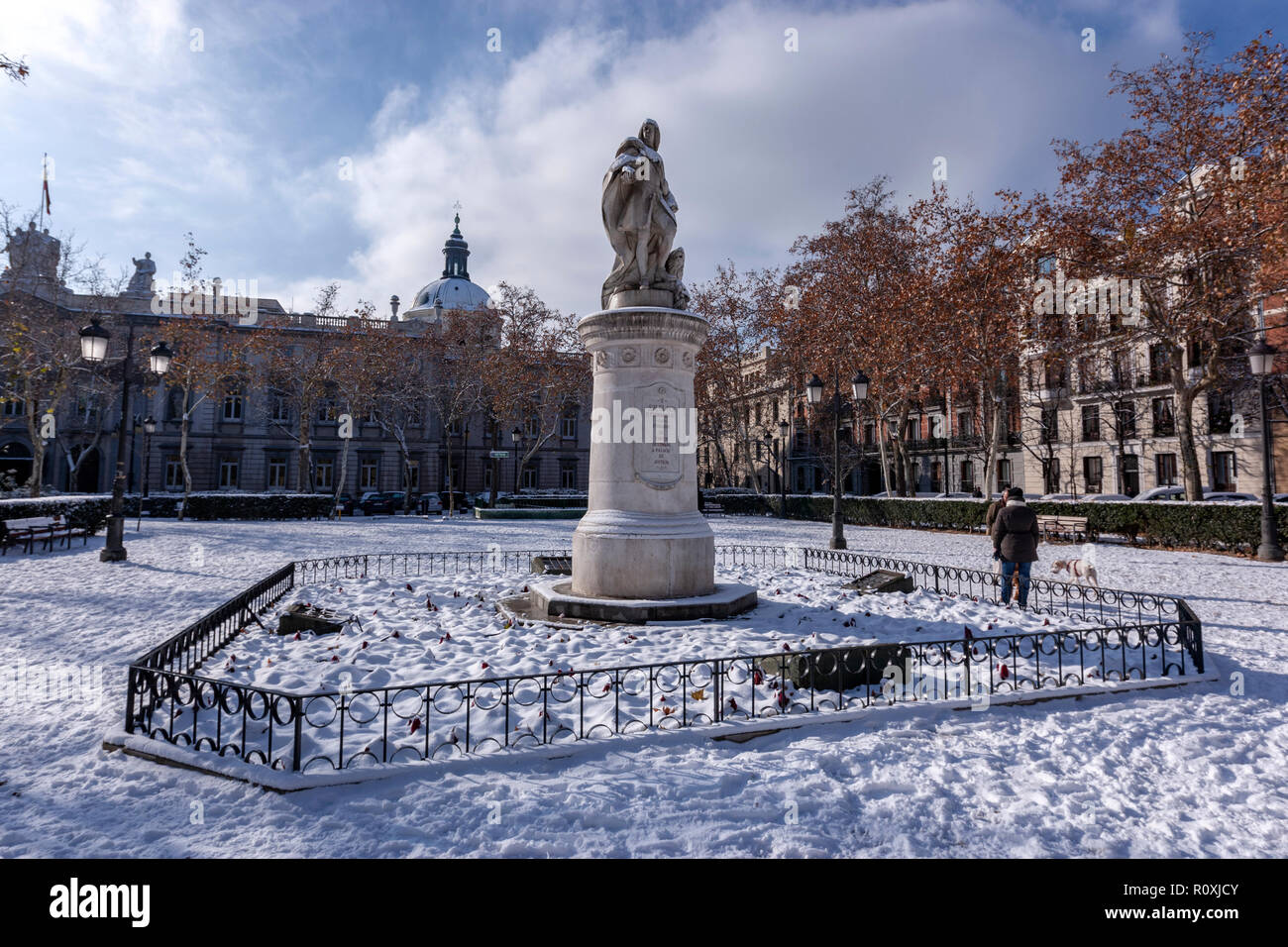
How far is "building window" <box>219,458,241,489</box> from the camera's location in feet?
147

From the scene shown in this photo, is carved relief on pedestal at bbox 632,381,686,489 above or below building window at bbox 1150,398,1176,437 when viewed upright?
below

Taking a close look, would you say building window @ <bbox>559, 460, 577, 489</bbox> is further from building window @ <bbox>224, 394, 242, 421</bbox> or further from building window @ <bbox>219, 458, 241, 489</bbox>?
building window @ <bbox>224, 394, 242, 421</bbox>

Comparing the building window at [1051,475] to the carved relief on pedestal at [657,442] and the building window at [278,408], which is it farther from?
the building window at [278,408]

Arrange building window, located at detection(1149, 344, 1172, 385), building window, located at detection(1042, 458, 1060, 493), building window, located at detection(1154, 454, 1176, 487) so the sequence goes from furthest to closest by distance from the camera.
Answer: building window, located at detection(1042, 458, 1060, 493)
building window, located at detection(1154, 454, 1176, 487)
building window, located at detection(1149, 344, 1172, 385)

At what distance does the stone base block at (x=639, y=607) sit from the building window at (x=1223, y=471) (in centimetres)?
3645

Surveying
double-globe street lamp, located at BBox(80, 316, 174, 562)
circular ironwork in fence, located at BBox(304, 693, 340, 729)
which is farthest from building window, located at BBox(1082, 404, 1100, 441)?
double-globe street lamp, located at BBox(80, 316, 174, 562)

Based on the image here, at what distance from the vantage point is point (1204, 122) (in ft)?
62.7

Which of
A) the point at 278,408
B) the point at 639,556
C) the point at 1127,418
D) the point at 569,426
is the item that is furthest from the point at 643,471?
the point at 569,426

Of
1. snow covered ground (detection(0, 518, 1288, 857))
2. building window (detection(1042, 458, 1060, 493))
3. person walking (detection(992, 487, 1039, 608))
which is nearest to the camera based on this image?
snow covered ground (detection(0, 518, 1288, 857))

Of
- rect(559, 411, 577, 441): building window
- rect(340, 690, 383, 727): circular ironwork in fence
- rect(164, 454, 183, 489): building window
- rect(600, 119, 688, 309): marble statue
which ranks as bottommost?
rect(340, 690, 383, 727): circular ironwork in fence

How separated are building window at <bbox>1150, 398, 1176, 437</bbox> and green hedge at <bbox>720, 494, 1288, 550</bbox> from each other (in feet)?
57.4

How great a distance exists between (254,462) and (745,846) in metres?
50.7

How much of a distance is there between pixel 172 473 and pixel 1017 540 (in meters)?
50.6

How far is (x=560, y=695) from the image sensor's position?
5387 mm
